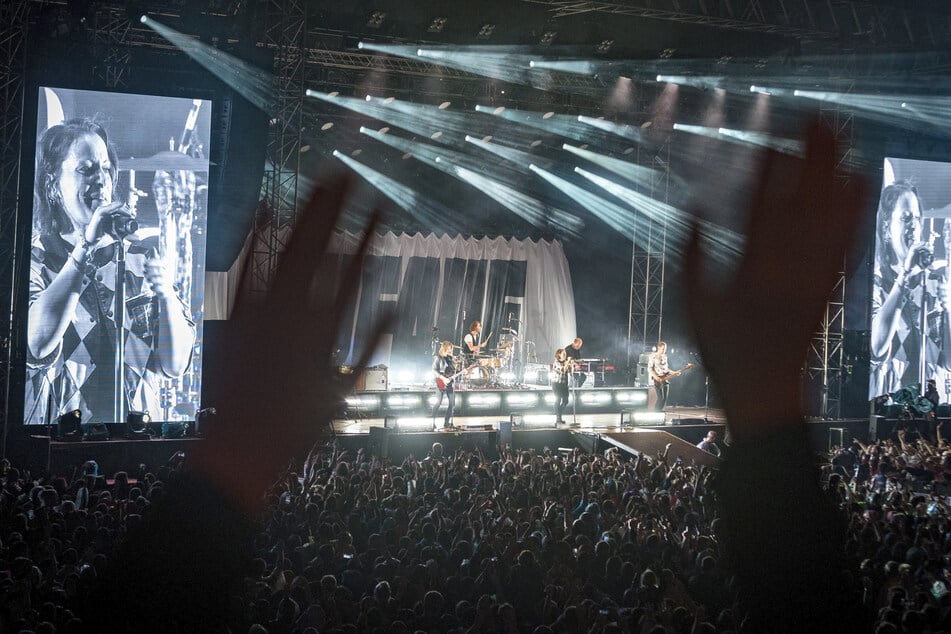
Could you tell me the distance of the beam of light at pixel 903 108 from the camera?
17312mm

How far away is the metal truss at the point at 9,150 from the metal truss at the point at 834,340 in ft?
41.1

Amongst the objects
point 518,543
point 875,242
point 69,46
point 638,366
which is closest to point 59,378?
Result: point 69,46

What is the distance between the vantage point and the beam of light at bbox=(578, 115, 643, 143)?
57.4 feet

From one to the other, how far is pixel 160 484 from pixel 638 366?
1206 centimetres

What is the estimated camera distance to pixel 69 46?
539 inches

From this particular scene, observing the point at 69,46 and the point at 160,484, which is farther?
the point at 69,46

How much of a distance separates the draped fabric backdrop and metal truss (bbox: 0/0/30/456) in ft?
26.7

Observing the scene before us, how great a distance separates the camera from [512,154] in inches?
744

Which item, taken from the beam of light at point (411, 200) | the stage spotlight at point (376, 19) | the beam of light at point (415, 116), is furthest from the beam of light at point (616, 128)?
the stage spotlight at point (376, 19)

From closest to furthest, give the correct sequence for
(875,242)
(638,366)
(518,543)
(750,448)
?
(750,448) → (518,543) → (875,242) → (638,366)

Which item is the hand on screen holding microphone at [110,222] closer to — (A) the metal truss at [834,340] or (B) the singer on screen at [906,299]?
(A) the metal truss at [834,340]

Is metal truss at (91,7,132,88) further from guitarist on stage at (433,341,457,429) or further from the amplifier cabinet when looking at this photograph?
guitarist on stage at (433,341,457,429)

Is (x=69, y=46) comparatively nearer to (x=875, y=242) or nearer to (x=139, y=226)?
(x=139, y=226)

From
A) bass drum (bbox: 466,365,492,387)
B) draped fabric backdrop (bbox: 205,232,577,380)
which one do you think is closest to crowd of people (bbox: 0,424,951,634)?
bass drum (bbox: 466,365,492,387)
